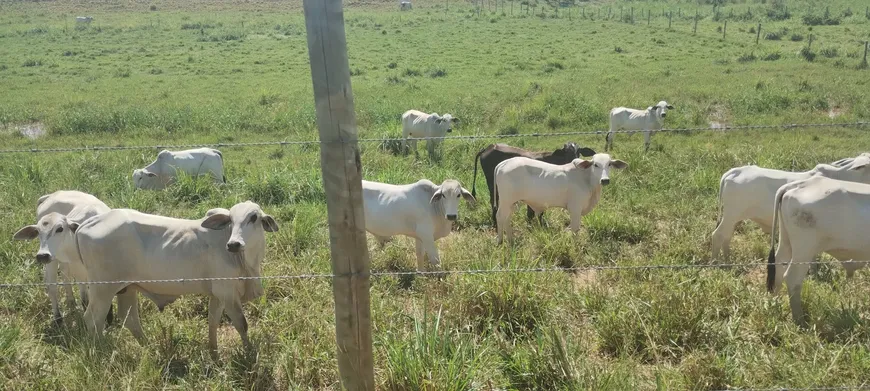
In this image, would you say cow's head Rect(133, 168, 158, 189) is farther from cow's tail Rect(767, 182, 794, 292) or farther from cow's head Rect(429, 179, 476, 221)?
cow's tail Rect(767, 182, 794, 292)

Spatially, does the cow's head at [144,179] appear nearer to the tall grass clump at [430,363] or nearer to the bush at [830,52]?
the tall grass clump at [430,363]

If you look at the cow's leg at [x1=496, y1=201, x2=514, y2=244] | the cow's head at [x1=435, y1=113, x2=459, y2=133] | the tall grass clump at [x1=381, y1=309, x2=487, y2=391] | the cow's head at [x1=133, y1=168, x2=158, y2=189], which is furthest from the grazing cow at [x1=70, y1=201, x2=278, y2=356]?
the cow's head at [x1=435, y1=113, x2=459, y2=133]

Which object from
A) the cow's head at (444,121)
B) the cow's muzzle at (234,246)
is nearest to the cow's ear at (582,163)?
the cow's muzzle at (234,246)

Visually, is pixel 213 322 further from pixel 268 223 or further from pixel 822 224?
pixel 822 224

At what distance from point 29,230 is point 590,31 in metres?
32.5

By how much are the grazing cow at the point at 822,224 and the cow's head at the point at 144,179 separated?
30.6ft

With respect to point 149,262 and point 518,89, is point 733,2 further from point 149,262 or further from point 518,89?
point 149,262

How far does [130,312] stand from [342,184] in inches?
129

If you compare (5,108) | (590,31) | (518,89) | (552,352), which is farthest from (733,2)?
(552,352)

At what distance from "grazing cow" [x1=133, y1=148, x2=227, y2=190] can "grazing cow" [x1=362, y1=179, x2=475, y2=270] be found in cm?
467

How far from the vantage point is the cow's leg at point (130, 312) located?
5.54 metres

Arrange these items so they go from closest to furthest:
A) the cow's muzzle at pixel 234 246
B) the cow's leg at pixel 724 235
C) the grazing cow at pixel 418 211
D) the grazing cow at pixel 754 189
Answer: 1. the cow's muzzle at pixel 234 246
2. the grazing cow at pixel 754 189
3. the grazing cow at pixel 418 211
4. the cow's leg at pixel 724 235

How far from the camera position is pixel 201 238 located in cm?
538

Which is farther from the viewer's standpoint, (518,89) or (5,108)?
(518,89)
